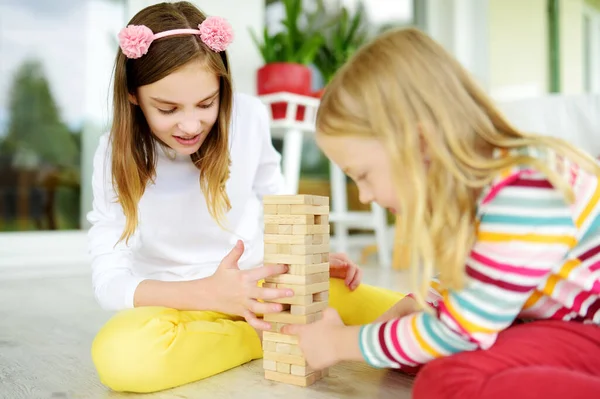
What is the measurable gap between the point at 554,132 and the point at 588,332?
1389mm

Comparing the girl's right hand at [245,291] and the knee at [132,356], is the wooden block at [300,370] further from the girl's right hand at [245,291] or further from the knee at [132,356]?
the knee at [132,356]

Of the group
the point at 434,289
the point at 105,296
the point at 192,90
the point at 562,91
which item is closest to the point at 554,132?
the point at 434,289

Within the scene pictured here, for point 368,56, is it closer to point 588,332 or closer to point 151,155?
point 588,332

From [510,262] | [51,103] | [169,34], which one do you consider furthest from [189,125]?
[51,103]

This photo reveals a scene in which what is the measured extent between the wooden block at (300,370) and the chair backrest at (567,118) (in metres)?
1.30

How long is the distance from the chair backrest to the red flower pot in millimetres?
738

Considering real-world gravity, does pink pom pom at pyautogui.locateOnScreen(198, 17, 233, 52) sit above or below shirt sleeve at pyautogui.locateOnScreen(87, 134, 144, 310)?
above

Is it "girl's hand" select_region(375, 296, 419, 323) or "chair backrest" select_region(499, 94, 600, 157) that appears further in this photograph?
"chair backrest" select_region(499, 94, 600, 157)

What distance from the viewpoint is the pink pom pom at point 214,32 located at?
1015 millimetres

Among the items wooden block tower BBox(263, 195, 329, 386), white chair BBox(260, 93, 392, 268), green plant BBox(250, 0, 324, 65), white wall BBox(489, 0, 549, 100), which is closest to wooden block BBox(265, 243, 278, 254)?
wooden block tower BBox(263, 195, 329, 386)

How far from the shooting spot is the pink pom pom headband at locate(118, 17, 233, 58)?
0.98 m

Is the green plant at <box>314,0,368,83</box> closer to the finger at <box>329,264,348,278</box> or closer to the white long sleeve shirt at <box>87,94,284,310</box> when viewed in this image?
the white long sleeve shirt at <box>87,94,284,310</box>

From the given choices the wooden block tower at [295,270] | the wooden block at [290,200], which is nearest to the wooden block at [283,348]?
the wooden block tower at [295,270]

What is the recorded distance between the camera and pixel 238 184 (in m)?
1.21
